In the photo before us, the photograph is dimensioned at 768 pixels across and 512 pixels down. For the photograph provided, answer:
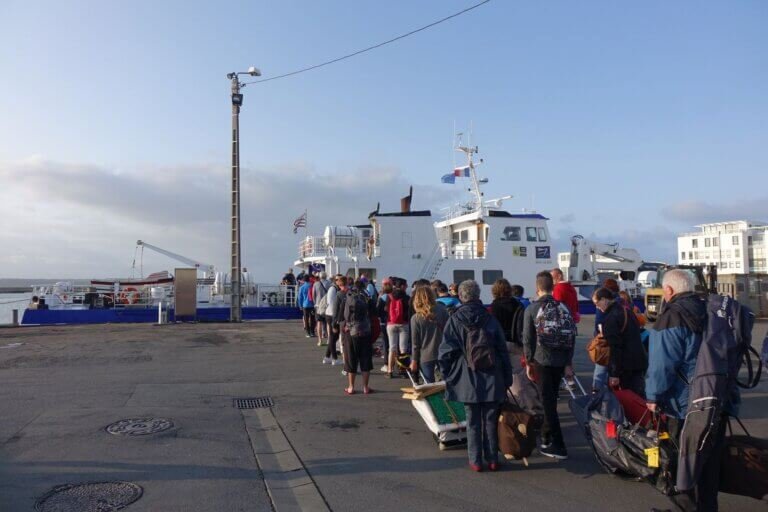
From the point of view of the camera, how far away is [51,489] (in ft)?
15.6

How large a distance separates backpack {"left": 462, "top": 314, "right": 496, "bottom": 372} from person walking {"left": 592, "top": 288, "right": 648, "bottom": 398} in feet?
6.07

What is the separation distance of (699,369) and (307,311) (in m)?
13.3

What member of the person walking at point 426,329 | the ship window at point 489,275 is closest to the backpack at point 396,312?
the person walking at point 426,329

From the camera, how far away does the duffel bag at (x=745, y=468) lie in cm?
386

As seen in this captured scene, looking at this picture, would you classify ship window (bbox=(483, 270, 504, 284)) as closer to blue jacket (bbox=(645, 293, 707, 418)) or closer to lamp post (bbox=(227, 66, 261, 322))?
lamp post (bbox=(227, 66, 261, 322))

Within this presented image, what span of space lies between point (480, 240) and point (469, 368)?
18836 millimetres

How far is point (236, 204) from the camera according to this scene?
70.8ft

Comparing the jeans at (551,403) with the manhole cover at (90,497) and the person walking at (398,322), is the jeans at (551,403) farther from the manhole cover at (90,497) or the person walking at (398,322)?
the person walking at (398,322)

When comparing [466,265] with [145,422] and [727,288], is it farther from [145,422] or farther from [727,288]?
[145,422]

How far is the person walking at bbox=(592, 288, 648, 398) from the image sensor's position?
637 centimetres

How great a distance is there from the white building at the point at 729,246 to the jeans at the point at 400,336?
82.7m

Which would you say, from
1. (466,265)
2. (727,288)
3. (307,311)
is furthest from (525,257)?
(307,311)

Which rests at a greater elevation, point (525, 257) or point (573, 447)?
point (525, 257)

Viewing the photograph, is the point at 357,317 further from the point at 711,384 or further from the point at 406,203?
the point at 406,203
